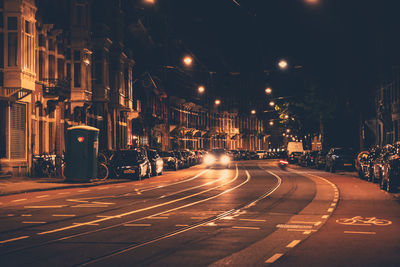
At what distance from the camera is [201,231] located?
495 inches

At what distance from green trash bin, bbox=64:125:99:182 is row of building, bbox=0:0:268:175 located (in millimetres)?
3536

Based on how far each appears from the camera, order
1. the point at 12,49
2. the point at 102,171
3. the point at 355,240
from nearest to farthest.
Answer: the point at 355,240
the point at 12,49
the point at 102,171

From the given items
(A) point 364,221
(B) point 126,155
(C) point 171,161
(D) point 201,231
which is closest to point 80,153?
(B) point 126,155

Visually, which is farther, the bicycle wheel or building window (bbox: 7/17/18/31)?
the bicycle wheel

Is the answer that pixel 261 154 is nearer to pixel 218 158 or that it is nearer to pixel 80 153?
pixel 218 158

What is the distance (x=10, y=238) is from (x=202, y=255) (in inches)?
150

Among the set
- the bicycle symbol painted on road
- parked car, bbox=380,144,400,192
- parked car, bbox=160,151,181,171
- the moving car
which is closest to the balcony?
parked car, bbox=160,151,181,171

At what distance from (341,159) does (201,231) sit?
105 feet

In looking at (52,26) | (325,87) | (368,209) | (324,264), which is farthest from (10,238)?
(325,87)

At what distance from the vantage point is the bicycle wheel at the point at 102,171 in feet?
111

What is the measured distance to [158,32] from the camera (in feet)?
279

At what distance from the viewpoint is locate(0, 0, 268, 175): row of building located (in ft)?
105

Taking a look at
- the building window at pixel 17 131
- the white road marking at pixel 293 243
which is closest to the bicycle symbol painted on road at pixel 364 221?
the white road marking at pixel 293 243

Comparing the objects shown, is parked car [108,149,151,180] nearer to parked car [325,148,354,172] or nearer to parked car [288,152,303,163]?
parked car [325,148,354,172]
